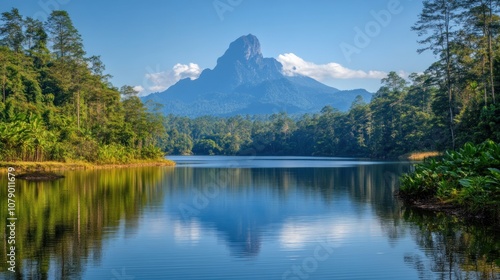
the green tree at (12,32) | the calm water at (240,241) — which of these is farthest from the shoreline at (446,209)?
the green tree at (12,32)

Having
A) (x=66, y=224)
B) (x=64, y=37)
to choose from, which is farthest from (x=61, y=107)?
(x=66, y=224)

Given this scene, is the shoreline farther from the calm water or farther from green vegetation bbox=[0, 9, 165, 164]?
green vegetation bbox=[0, 9, 165, 164]

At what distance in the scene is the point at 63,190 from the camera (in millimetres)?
26812

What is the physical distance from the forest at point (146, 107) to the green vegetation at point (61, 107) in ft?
0.43

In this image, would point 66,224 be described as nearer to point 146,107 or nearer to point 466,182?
point 466,182

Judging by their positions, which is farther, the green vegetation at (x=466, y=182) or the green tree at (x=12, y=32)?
the green tree at (x=12, y=32)

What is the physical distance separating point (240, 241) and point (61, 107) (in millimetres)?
56289

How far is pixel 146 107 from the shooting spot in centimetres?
8069

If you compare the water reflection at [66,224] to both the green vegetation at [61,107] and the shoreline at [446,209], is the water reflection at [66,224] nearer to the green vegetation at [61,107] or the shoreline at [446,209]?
the shoreline at [446,209]

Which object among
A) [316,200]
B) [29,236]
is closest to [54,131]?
[316,200]

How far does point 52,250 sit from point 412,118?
86.3 m

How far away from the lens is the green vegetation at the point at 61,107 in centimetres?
4747

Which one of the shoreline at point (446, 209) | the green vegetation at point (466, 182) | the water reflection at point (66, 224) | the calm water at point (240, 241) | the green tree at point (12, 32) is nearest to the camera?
the calm water at point (240, 241)

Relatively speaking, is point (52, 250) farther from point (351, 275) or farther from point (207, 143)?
point (207, 143)
